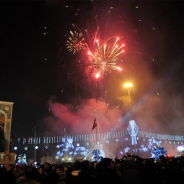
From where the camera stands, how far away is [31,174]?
500 cm

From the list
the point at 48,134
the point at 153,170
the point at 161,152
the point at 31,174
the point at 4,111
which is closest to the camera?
the point at 31,174

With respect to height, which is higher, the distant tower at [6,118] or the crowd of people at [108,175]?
the distant tower at [6,118]

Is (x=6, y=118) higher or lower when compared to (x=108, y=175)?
higher

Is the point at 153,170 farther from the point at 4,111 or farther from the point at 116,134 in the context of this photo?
the point at 116,134

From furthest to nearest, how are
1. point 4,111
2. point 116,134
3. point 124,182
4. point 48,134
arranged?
point 116,134
point 48,134
point 4,111
point 124,182

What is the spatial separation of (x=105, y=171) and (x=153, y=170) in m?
2.37

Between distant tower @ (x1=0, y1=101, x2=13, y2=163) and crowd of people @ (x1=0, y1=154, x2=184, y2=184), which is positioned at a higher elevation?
distant tower @ (x1=0, y1=101, x2=13, y2=163)

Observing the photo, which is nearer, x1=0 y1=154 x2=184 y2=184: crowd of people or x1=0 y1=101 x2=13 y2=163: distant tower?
x1=0 y1=154 x2=184 y2=184: crowd of people

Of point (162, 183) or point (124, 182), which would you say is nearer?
point (124, 182)

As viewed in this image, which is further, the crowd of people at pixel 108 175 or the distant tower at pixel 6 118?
the distant tower at pixel 6 118

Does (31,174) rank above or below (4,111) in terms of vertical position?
below

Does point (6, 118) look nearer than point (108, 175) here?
No

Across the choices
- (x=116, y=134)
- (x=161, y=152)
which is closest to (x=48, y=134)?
(x=116, y=134)

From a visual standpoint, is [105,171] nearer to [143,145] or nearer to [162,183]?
[162,183]
